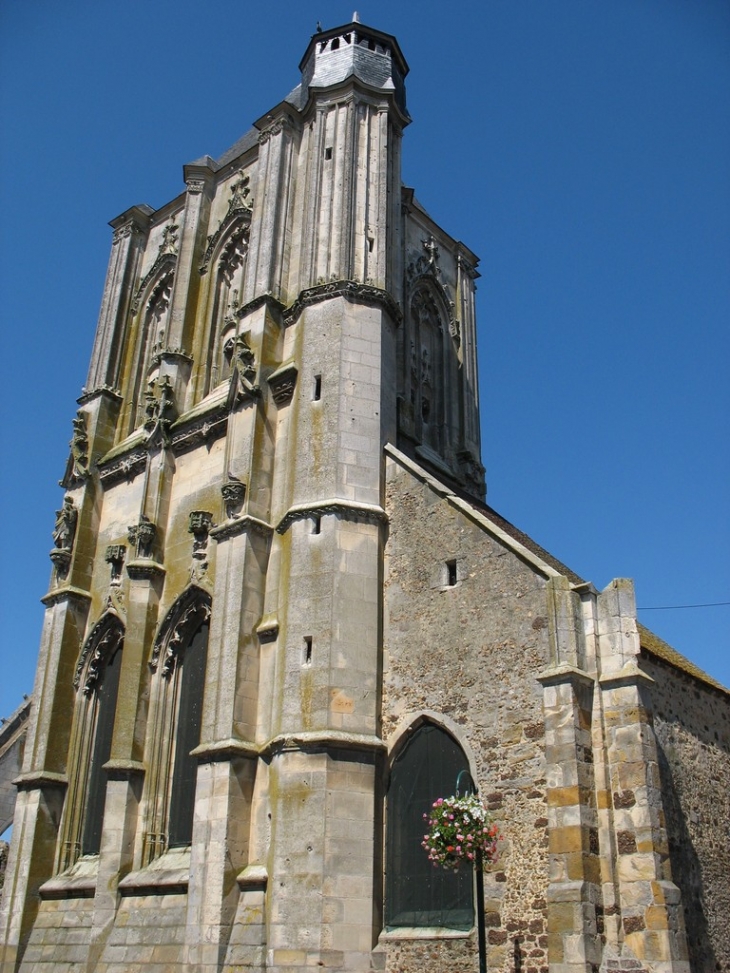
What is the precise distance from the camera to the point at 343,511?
58.6ft

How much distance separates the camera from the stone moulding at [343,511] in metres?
17.9

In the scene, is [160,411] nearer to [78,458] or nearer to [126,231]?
[78,458]

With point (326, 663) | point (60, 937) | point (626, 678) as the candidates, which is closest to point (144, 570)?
point (326, 663)

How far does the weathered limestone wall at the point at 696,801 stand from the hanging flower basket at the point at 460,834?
3.26 m

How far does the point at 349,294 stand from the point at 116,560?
7.95 m

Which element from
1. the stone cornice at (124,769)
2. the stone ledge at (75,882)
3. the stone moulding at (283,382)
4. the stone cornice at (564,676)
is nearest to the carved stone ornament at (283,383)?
the stone moulding at (283,382)

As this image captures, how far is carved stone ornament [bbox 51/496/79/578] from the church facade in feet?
0.23

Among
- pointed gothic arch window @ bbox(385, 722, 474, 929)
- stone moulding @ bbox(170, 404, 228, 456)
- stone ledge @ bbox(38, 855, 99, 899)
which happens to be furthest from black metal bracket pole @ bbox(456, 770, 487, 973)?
stone moulding @ bbox(170, 404, 228, 456)

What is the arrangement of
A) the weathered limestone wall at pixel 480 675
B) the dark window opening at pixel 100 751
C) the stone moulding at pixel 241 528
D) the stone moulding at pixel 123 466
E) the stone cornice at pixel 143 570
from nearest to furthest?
the weathered limestone wall at pixel 480 675 < the stone moulding at pixel 241 528 < the dark window opening at pixel 100 751 < the stone cornice at pixel 143 570 < the stone moulding at pixel 123 466

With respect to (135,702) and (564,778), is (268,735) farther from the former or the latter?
(564,778)

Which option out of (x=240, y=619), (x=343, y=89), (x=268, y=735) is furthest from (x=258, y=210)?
(x=268, y=735)

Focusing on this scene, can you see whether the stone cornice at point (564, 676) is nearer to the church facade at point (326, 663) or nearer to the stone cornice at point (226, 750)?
the church facade at point (326, 663)

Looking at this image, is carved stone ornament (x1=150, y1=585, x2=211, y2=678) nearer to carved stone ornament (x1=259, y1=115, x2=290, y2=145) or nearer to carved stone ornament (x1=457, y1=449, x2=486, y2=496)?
carved stone ornament (x1=457, y1=449, x2=486, y2=496)

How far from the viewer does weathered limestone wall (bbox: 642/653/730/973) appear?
15047mm
